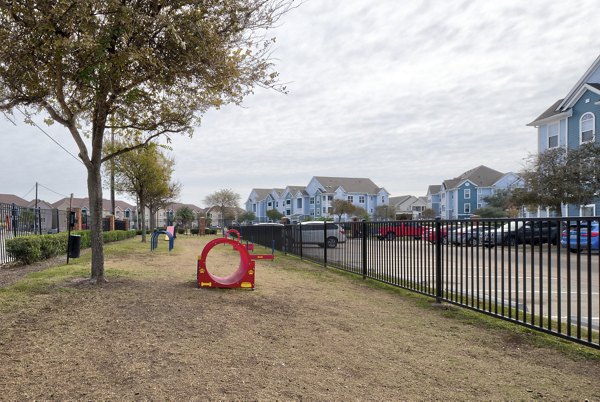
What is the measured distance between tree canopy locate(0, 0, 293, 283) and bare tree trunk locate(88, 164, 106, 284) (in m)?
0.02

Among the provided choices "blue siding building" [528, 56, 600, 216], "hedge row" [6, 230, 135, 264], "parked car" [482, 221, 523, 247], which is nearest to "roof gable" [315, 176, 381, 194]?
"blue siding building" [528, 56, 600, 216]

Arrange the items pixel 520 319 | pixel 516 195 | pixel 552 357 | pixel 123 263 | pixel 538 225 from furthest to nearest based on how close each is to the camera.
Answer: pixel 516 195 → pixel 123 263 → pixel 520 319 → pixel 538 225 → pixel 552 357

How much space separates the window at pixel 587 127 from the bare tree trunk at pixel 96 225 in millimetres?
30133

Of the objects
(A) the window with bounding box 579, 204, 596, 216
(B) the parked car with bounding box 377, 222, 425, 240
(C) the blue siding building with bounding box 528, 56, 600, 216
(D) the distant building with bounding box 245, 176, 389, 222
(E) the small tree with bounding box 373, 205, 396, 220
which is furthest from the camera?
(D) the distant building with bounding box 245, 176, 389, 222

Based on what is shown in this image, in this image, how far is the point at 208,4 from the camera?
25.0 feet

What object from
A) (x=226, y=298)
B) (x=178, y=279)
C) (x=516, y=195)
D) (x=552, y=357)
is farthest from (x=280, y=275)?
(x=516, y=195)

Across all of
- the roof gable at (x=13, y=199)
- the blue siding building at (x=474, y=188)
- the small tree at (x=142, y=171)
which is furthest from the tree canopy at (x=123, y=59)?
the roof gable at (x=13, y=199)

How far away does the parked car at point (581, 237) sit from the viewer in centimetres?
440

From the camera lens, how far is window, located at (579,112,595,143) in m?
28.8

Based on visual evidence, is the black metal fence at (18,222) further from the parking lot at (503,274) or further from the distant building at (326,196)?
the distant building at (326,196)

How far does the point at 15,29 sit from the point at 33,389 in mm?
5763

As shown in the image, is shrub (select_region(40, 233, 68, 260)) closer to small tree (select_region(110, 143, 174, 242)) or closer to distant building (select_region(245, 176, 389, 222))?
small tree (select_region(110, 143, 174, 242))

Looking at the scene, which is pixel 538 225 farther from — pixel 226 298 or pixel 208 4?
pixel 208 4

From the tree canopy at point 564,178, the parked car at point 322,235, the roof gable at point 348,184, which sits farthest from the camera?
the roof gable at point 348,184
